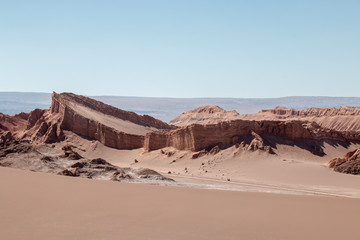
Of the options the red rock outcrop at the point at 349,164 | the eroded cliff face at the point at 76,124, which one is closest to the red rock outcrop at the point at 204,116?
the eroded cliff face at the point at 76,124

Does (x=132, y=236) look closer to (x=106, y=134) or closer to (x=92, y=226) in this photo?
(x=92, y=226)

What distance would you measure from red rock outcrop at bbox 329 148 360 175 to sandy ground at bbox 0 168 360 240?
60.2 ft

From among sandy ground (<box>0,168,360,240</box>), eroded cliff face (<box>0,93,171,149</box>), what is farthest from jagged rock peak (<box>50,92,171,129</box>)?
sandy ground (<box>0,168,360,240</box>)

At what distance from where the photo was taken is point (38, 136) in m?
38.7

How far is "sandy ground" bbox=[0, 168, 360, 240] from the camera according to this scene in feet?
22.3

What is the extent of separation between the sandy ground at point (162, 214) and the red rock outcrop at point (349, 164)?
1836cm

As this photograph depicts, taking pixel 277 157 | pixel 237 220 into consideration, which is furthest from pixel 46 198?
pixel 277 157

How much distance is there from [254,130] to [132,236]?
26761mm

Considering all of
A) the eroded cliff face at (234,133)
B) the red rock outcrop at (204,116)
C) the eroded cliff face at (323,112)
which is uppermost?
the eroded cliff face at (323,112)

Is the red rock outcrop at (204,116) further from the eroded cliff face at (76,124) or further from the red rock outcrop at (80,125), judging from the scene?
the red rock outcrop at (80,125)

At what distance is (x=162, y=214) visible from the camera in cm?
791

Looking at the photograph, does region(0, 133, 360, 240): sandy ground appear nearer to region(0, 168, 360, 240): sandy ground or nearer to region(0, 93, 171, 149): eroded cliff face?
region(0, 168, 360, 240): sandy ground

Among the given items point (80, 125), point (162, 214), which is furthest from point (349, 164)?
point (80, 125)

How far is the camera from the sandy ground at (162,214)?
6801mm
